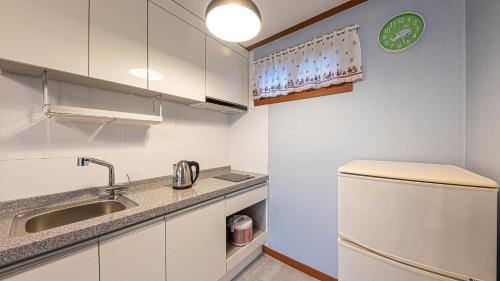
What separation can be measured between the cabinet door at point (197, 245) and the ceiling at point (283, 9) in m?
1.58

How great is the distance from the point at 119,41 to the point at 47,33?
12.0 inches

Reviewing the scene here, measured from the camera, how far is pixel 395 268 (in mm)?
870

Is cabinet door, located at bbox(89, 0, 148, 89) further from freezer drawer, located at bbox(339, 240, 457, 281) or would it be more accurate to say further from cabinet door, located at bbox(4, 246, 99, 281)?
freezer drawer, located at bbox(339, 240, 457, 281)

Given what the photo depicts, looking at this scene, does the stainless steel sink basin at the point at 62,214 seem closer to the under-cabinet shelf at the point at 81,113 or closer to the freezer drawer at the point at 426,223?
the under-cabinet shelf at the point at 81,113

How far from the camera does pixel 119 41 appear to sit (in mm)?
1094

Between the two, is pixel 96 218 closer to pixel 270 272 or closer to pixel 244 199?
pixel 244 199

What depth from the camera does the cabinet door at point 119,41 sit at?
3.30 ft

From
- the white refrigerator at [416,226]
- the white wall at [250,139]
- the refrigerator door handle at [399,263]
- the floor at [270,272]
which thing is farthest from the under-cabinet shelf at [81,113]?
the floor at [270,272]

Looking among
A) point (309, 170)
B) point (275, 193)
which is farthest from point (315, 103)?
point (275, 193)

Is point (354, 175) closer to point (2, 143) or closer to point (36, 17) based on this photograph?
point (36, 17)

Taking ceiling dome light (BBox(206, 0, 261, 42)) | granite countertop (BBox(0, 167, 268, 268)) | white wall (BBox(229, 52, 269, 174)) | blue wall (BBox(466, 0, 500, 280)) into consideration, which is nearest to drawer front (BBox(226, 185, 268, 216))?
granite countertop (BBox(0, 167, 268, 268))

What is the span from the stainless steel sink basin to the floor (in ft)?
3.99

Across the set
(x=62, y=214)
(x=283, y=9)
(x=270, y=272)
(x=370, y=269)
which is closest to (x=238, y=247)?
(x=270, y=272)

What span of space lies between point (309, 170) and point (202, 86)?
1.24 metres
